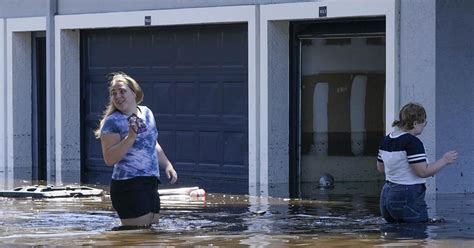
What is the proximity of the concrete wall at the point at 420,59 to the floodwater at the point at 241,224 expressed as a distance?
40.7 inches

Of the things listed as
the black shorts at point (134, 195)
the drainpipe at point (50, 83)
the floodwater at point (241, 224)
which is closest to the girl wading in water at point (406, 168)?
the floodwater at point (241, 224)

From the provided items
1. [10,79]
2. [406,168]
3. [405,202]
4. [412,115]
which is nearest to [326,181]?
[405,202]

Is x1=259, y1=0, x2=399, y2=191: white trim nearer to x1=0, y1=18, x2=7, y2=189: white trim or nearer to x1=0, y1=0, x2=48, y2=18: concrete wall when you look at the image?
x1=0, y1=0, x2=48, y2=18: concrete wall

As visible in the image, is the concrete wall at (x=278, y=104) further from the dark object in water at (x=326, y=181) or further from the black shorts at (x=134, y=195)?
the black shorts at (x=134, y=195)

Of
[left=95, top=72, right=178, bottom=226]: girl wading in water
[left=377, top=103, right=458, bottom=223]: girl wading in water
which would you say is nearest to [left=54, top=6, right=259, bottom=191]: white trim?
[left=377, top=103, right=458, bottom=223]: girl wading in water

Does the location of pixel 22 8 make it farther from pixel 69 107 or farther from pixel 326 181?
pixel 326 181

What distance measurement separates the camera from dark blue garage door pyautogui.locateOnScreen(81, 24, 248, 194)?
19.0m

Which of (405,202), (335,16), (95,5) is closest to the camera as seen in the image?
(405,202)

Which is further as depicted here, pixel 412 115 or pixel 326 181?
pixel 326 181

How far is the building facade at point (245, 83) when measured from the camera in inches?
633

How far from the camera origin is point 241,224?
1225cm

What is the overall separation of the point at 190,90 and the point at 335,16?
354cm

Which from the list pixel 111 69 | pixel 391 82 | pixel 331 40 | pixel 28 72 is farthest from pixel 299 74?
pixel 28 72

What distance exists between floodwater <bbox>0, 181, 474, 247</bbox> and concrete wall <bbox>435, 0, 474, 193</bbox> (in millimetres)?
523
